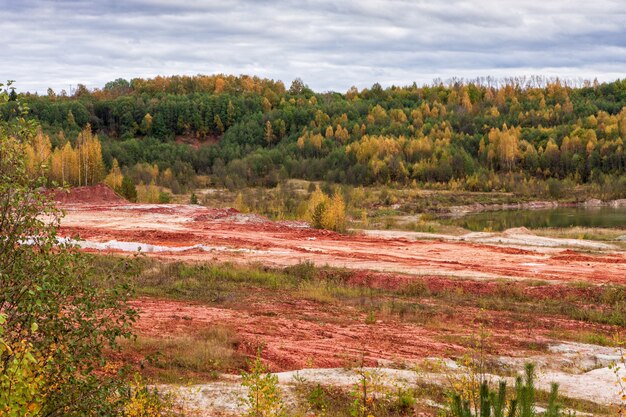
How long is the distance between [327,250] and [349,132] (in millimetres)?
122309

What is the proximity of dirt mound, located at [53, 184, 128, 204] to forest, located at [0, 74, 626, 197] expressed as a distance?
81.3ft

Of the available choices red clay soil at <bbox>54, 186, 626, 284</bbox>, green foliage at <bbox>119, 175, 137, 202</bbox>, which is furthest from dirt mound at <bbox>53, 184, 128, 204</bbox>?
red clay soil at <bbox>54, 186, 626, 284</bbox>

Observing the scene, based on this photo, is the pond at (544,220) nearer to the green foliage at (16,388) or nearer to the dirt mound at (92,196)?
the dirt mound at (92,196)

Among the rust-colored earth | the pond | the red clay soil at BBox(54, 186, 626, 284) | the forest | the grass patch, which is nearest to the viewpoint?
the grass patch

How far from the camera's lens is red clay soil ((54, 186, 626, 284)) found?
27547 mm

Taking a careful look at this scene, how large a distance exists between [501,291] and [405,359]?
1014 centimetres

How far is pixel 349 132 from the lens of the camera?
154000 millimetres

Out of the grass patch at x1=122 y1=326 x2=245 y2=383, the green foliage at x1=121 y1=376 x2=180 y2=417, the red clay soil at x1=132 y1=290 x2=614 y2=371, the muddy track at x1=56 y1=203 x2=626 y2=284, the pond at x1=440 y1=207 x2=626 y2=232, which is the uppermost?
the green foliage at x1=121 y1=376 x2=180 y2=417

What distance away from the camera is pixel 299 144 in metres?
142

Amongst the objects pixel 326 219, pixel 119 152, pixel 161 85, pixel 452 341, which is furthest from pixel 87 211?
pixel 161 85

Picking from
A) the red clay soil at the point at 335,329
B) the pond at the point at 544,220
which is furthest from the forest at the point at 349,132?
the red clay soil at the point at 335,329

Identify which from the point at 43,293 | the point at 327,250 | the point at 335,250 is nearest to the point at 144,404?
the point at 43,293

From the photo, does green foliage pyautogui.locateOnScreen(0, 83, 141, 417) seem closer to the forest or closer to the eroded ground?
the eroded ground

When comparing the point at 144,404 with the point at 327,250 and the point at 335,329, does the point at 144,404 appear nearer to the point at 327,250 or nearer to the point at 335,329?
the point at 335,329
